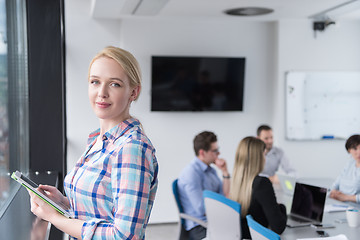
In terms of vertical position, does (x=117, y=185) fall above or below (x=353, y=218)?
above

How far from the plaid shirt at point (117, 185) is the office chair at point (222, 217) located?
6.17 feet

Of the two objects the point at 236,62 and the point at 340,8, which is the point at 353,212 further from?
the point at 236,62

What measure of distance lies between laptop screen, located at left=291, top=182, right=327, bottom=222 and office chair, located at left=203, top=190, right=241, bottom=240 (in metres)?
0.53

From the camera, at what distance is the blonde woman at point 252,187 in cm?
310

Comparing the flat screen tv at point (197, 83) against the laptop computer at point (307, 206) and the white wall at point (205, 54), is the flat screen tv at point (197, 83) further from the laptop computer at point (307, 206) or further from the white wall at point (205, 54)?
the laptop computer at point (307, 206)

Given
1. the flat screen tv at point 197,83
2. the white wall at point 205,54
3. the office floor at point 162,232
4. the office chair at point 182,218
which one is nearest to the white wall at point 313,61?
the white wall at point 205,54

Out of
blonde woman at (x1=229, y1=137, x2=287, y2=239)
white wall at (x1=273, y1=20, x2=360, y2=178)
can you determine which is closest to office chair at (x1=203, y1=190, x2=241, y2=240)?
blonde woman at (x1=229, y1=137, x2=287, y2=239)

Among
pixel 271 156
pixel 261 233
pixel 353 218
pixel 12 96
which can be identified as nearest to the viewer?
pixel 12 96

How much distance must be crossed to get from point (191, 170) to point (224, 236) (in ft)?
2.47

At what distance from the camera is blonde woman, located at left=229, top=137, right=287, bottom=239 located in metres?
3.10

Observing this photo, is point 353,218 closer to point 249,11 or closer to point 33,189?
point 33,189

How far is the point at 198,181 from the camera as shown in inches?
151

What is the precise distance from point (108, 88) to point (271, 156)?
4148 mm

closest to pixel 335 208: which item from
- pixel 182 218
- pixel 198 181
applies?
pixel 198 181
